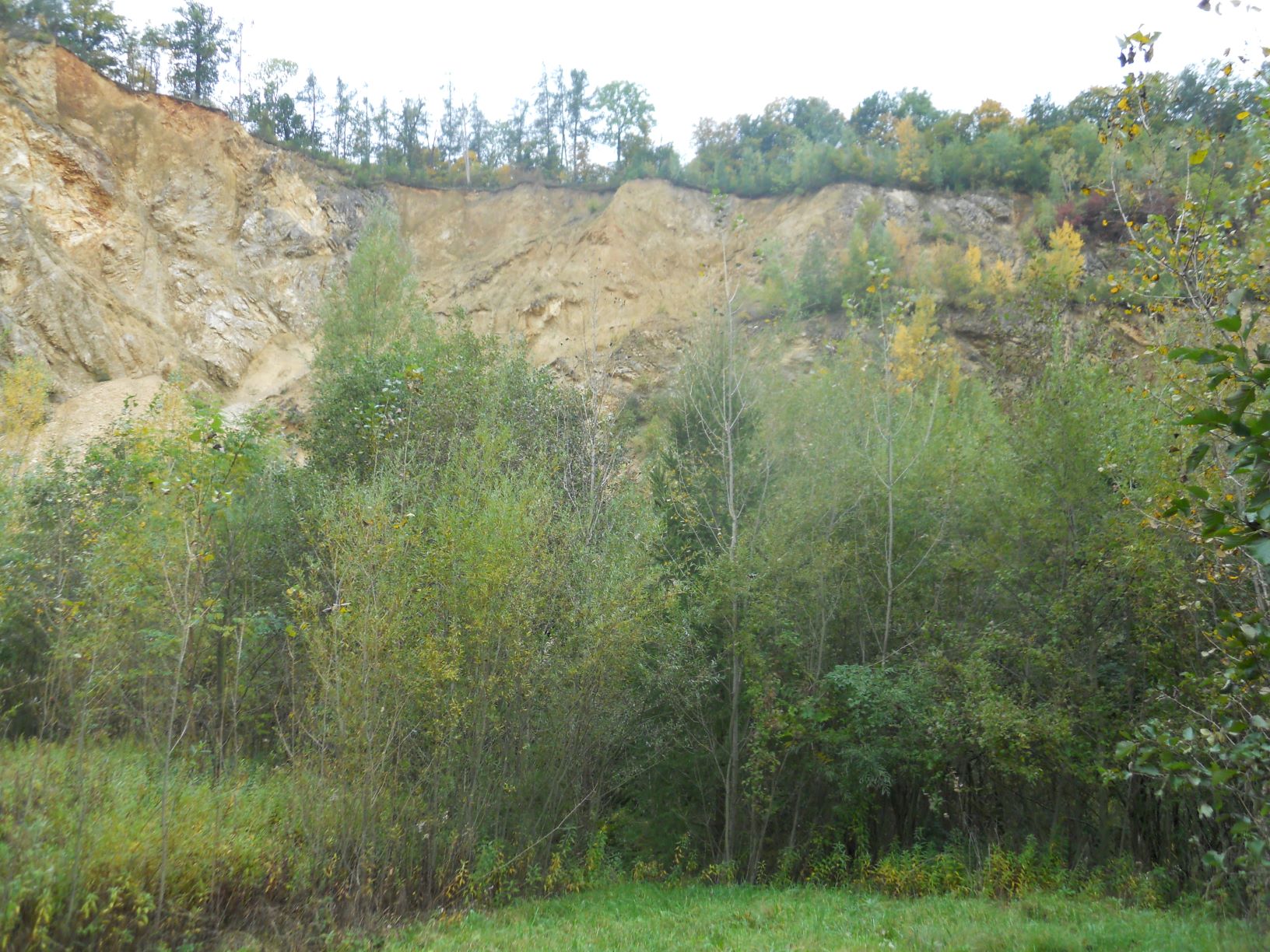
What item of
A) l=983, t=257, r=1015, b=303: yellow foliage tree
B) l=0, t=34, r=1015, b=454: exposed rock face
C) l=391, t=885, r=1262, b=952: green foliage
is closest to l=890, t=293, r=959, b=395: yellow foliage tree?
l=983, t=257, r=1015, b=303: yellow foliage tree

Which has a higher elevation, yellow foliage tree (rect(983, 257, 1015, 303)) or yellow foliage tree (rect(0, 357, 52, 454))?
yellow foliage tree (rect(983, 257, 1015, 303))

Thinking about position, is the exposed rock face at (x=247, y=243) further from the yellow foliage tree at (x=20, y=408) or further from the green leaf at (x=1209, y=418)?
the green leaf at (x=1209, y=418)

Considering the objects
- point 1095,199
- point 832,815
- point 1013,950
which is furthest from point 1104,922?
point 1095,199

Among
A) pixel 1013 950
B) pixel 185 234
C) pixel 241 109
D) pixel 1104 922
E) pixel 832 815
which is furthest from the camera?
pixel 241 109

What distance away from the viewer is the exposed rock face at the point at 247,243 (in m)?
29.2

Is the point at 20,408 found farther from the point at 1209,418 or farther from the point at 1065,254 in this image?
the point at 1065,254

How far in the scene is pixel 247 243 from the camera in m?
35.6

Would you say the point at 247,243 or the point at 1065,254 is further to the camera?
the point at 247,243

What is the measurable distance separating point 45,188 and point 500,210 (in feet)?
59.6

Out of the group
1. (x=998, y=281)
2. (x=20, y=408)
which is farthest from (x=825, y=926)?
(x=998, y=281)

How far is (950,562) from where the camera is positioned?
1294 cm

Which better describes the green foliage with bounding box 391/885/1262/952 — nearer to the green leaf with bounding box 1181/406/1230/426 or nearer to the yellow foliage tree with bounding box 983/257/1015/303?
the green leaf with bounding box 1181/406/1230/426

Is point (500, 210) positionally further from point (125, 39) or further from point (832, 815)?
point (832, 815)

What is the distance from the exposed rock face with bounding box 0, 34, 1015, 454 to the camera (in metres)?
29.2
